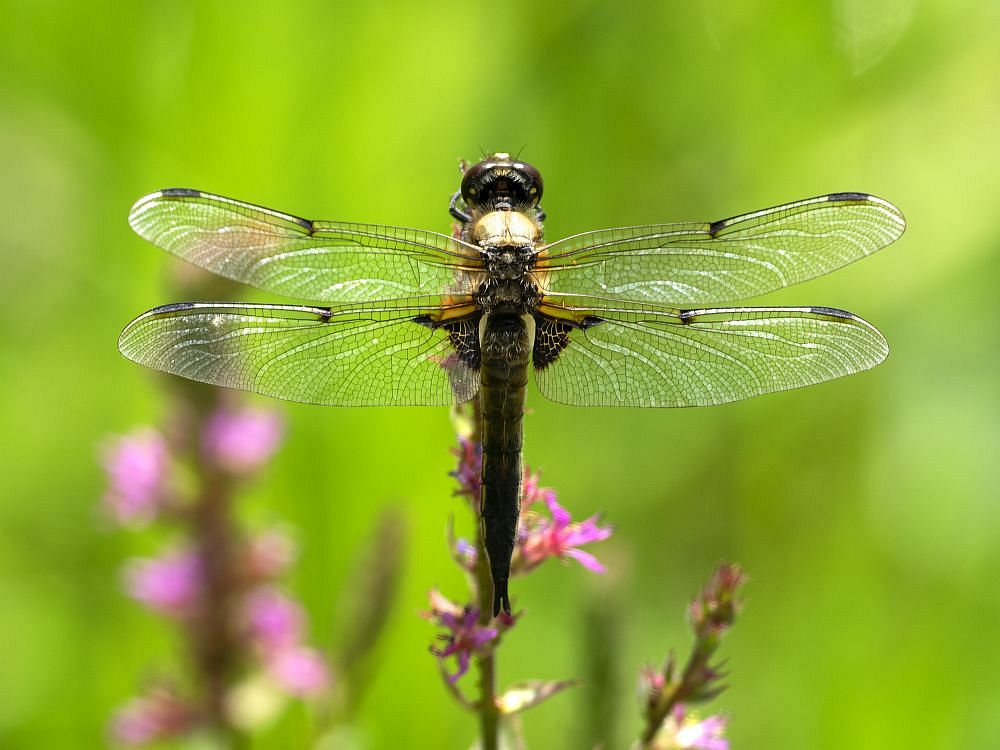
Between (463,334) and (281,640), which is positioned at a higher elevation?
(463,334)

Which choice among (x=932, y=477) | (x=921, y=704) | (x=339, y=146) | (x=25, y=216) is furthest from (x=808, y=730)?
(x=25, y=216)

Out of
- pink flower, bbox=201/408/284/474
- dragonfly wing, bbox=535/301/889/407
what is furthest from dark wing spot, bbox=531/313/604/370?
pink flower, bbox=201/408/284/474

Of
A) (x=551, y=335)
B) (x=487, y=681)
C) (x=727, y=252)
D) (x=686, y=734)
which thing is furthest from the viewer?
(x=727, y=252)

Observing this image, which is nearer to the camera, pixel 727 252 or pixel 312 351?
pixel 312 351

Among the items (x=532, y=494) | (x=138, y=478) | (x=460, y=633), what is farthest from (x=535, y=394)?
(x=460, y=633)

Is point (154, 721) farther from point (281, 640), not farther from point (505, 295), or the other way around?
point (505, 295)

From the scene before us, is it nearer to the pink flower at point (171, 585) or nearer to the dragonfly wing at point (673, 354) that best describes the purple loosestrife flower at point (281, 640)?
the pink flower at point (171, 585)
